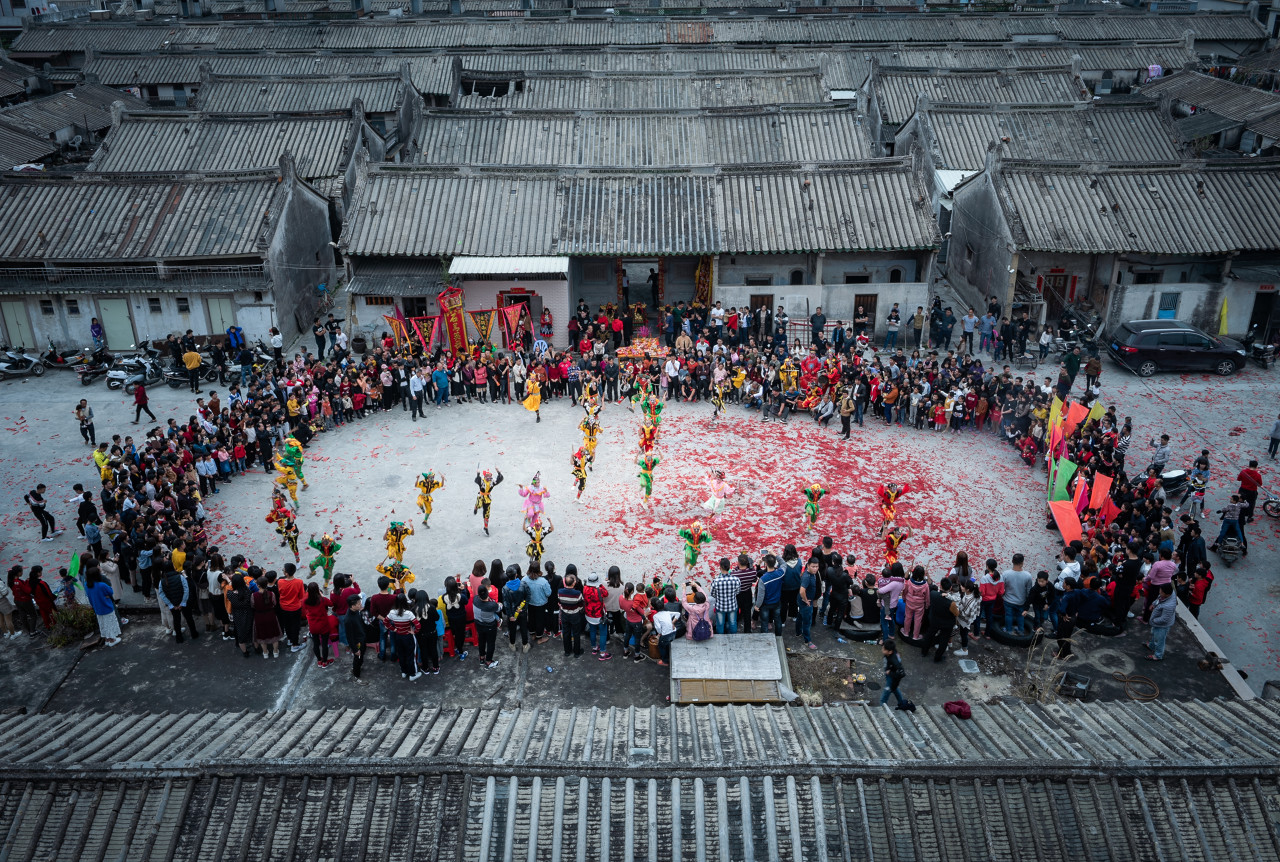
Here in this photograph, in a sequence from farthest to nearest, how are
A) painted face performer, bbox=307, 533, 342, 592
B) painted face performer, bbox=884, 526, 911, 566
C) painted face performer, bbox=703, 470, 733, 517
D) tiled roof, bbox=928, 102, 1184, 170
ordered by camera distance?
tiled roof, bbox=928, 102, 1184, 170
painted face performer, bbox=703, 470, 733, 517
painted face performer, bbox=884, 526, 911, 566
painted face performer, bbox=307, 533, 342, 592

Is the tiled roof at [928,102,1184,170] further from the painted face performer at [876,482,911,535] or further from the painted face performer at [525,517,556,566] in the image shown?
the painted face performer at [525,517,556,566]

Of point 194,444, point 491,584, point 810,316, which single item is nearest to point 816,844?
point 491,584

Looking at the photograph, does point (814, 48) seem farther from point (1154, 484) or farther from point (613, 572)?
point (613, 572)

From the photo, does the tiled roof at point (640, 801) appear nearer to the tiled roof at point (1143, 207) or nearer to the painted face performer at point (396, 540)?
the painted face performer at point (396, 540)

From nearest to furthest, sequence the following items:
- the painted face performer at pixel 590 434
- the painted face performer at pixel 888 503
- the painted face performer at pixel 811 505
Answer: the painted face performer at pixel 888 503, the painted face performer at pixel 811 505, the painted face performer at pixel 590 434

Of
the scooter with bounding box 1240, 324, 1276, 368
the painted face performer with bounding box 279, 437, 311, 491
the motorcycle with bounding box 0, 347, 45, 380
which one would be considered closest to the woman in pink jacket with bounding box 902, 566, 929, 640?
the painted face performer with bounding box 279, 437, 311, 491

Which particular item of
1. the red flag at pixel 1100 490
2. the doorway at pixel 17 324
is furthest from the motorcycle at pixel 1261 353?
the doorway at pixel 17 324

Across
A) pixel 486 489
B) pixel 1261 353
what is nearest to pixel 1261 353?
pixel 1261 353
